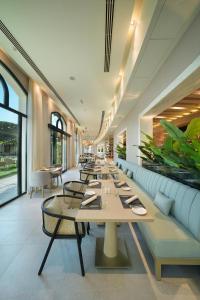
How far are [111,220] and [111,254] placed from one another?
82 cm

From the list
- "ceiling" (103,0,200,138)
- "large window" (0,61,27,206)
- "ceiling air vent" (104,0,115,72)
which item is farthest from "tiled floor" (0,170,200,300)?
"ceiling air vent" (104,0,115,72)

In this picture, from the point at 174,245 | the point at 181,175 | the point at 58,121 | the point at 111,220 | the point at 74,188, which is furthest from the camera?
the point at 58,121

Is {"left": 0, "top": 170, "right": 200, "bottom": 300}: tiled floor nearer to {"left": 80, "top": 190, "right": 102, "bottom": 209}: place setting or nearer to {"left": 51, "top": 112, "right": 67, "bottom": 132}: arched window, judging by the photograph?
{"left": 80, "top": 190, "right": 102, "bottom": 209}: place setting

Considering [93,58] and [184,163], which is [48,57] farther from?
[184,163]

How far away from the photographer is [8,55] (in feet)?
13.0

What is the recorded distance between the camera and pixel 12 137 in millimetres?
4688

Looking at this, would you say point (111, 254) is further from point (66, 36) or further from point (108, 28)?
point (66, 36)

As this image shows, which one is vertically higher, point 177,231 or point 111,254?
point 177,231

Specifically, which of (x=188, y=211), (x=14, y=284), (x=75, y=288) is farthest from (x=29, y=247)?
(x=188, y=211)

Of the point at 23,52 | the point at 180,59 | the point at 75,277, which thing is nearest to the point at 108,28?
the point at 180,59

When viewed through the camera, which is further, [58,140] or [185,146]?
[58,140]

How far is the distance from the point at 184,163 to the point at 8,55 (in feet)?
15.2

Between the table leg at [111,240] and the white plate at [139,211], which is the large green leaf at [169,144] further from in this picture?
the table leg at [111,240]

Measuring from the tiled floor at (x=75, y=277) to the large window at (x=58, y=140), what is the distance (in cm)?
573
